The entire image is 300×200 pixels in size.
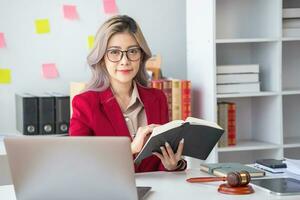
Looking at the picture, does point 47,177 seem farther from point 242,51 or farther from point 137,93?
point 242,51

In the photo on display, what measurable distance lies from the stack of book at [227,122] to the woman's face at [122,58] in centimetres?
134

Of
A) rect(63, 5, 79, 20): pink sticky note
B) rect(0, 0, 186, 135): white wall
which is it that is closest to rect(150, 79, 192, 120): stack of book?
rect(0, 0, 186, 135): white wall

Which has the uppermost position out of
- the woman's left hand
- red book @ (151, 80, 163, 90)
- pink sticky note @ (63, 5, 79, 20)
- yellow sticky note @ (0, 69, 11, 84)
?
pink sticky note @ (63, 5, 79, 20)

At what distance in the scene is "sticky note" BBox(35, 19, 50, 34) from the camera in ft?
12.7

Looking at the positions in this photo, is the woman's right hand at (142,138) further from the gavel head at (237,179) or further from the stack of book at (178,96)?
the stack of book at (178,96)

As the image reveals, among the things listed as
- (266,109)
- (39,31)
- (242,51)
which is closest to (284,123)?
(266,109)

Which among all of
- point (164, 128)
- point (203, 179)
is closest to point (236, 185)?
point (203, 179)

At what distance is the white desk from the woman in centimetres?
21

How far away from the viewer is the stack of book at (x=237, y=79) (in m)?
3.90

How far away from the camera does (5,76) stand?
12.6 feet

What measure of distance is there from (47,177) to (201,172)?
32.2 inches

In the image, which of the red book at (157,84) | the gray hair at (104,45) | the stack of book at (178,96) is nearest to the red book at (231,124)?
the stack of book at (178,96)

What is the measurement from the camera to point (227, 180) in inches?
85.4

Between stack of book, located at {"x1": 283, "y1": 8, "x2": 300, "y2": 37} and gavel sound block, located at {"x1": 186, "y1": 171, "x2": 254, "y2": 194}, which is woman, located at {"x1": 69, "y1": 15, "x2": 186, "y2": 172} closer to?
gavel sound block, located at {"x1": 186, "y1": 171, "x2": 254, "y2": 194}
